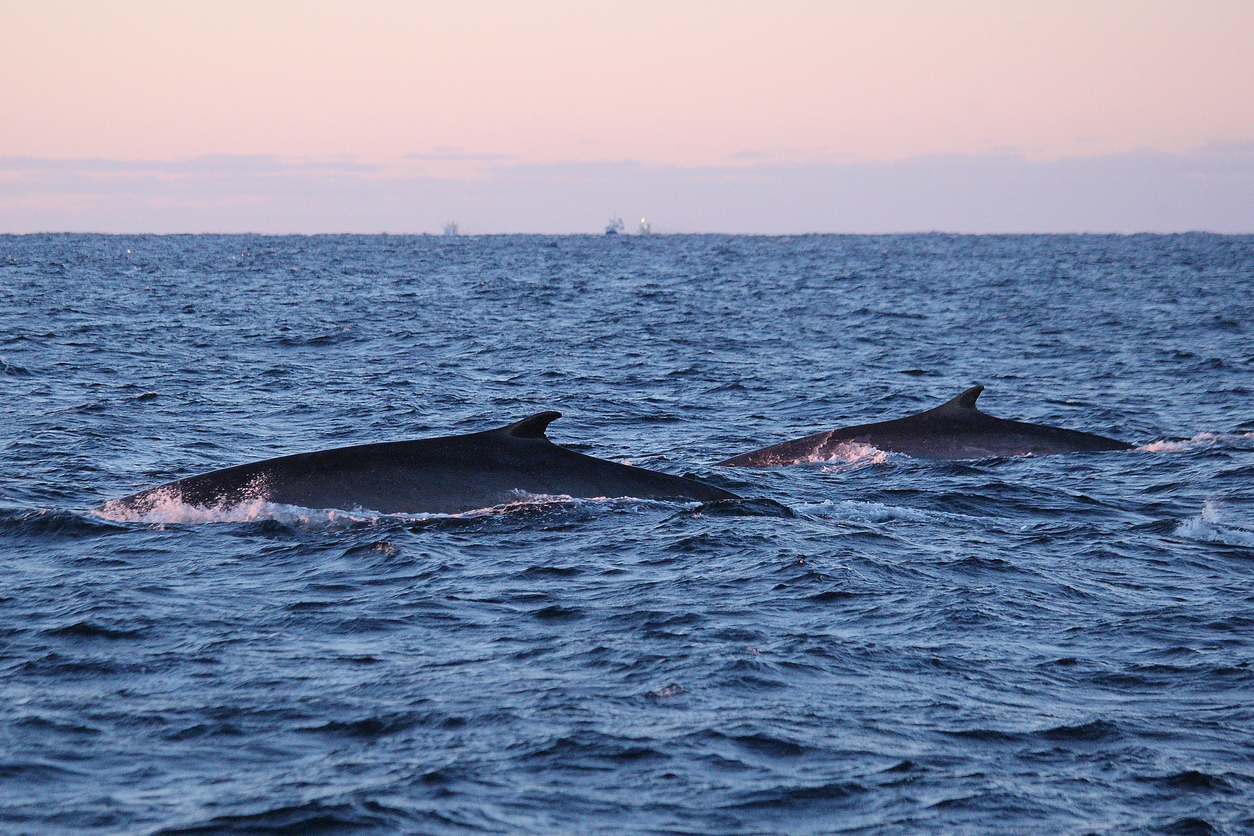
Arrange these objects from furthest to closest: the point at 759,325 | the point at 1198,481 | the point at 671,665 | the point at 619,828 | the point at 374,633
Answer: the point at 759,325 → the point at 1198,481 → the point at 374,633 → the point at 671,665 → the point at 619,828

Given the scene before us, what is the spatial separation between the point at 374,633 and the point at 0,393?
15.6 metres

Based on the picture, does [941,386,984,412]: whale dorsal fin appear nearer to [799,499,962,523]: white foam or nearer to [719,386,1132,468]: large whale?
[719,386,1132,468]: large whale

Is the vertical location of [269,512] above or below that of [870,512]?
above

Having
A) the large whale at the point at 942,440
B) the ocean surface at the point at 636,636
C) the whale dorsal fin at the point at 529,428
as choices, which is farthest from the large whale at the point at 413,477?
the large whale at the point at 942,440

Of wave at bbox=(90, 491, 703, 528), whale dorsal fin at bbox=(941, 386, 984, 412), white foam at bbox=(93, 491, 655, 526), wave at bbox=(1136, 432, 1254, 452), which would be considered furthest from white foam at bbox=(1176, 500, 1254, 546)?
white foam at bbox=(93, 491, 655, 526)

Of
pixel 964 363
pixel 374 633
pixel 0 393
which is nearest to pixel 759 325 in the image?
pixel 964 363

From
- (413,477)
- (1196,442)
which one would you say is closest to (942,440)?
(1196,442)

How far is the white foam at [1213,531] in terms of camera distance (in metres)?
12.1

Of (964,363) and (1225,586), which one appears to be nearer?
(1225,586)

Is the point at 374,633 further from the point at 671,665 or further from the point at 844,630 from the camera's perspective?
the point at 844,630

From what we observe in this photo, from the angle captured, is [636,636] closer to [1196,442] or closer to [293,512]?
[293,512]

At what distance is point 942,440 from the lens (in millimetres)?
16422

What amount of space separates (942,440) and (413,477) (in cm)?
758

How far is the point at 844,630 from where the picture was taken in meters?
9.09
